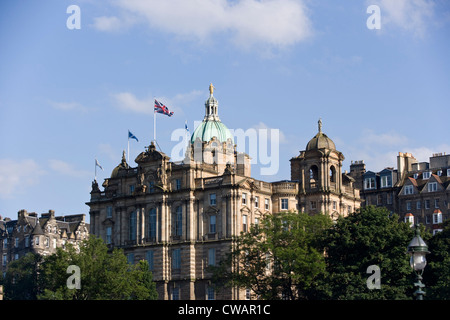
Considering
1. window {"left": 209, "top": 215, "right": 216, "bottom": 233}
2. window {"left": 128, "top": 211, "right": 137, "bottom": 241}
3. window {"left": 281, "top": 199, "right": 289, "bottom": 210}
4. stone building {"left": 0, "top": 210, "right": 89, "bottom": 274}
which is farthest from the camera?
stone building {"left": 0, "top": 210, "right": 89, "bottom": 274}

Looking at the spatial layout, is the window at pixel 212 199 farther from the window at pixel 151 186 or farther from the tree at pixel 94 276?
the tree at pixel 94 276

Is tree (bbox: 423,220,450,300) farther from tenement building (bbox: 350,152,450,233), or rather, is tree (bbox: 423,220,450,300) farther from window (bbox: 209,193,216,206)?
tenement building (bbox: 350,152,450,233)

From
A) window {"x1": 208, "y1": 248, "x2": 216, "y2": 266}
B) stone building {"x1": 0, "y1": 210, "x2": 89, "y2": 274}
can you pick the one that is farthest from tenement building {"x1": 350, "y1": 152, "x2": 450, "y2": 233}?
stone building {"x1": 0, "y1": 210, "x2": 89, "y2": 274}

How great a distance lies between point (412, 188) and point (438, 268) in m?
69.7

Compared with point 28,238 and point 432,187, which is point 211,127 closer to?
point 432,187

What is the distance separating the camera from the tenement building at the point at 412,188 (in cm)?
16162

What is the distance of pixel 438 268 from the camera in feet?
315

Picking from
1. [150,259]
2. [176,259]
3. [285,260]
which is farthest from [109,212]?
[285,260]

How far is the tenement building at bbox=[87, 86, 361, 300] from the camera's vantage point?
129m

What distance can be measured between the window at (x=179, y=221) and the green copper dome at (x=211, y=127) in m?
18.0

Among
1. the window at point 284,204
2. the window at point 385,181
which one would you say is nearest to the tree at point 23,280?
the window at point 284,204

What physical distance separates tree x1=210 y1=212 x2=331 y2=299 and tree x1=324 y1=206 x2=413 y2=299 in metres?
2.35

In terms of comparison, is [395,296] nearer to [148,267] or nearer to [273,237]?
[273,237]
